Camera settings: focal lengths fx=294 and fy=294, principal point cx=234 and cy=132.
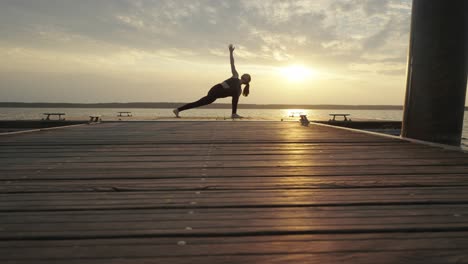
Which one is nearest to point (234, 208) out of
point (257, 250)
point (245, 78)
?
point (257, 250)

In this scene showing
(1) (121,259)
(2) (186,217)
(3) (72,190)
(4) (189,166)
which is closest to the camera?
(1) (121,259)

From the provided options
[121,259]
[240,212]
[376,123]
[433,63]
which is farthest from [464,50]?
[376,123]

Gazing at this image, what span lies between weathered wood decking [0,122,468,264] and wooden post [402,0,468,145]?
115 centimetres

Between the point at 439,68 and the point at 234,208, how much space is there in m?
4.29

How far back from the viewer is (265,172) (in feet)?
9.80

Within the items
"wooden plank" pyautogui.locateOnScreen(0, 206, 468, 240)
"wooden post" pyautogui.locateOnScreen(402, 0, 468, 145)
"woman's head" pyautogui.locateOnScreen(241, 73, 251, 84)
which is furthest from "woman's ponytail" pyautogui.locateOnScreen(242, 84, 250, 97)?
"wooden plank" pyautogui.locateOnScreen(0, 206, 468, 240)

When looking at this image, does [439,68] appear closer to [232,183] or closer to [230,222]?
[232,183]

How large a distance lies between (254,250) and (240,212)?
46 cm

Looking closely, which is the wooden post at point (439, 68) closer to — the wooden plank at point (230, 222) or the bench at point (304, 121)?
the wooden plank at point (230, 222)

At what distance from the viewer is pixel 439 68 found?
4516 mm

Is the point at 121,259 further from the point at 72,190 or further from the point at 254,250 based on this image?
the point at 72,190

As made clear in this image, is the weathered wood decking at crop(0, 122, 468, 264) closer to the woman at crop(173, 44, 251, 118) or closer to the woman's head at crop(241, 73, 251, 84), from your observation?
the woman at crop(173, 44, 251, 118)

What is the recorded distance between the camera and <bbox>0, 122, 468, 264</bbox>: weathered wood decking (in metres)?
1.49

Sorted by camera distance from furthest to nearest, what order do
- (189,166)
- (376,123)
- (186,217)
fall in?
(376,123) < (189,166) < (186,217)
